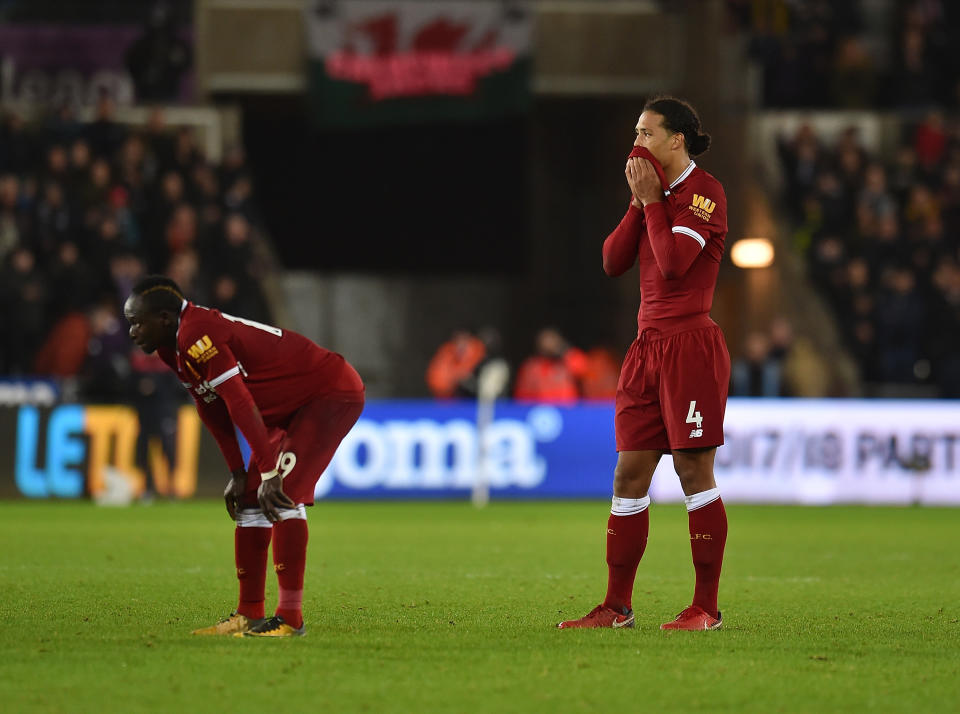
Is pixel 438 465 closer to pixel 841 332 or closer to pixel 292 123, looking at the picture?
pixel 841 332

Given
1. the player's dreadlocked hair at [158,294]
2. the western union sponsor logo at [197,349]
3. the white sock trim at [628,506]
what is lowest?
the white sock trim at [628,506]

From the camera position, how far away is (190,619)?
24.6 feet

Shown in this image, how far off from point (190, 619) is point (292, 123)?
2165cm

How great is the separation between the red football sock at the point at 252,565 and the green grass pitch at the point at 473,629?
291 mm

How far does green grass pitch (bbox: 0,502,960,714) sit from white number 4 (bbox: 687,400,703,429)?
2.97 feet

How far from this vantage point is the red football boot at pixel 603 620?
7.20 meters

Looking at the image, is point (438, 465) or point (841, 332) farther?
point (841, 332)

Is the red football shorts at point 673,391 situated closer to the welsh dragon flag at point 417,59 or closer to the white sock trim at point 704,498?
the white sock trim at point 704,498

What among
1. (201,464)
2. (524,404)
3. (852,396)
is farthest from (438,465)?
(852,396)

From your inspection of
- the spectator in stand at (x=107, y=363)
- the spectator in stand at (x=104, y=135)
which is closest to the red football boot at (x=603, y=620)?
the spectator in stand at (x=107, y=363)

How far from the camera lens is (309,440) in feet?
22.7

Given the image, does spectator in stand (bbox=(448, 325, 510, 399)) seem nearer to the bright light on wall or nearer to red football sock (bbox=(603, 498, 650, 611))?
the bright light on wall

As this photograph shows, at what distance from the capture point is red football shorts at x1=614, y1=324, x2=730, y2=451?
7086mm

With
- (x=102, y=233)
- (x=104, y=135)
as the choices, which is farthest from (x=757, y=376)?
(x=104, y=135)
